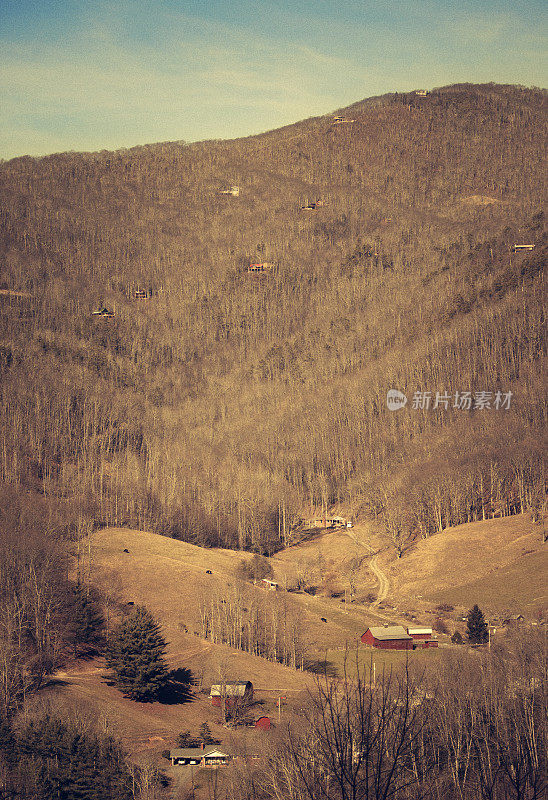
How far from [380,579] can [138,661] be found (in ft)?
183

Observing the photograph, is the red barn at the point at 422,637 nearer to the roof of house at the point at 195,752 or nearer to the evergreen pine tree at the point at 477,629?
the evergreen pine tree at the point at 477,629

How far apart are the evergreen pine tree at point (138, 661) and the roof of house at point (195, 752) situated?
13.2m

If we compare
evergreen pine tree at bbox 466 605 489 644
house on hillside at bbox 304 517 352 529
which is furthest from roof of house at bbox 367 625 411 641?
house on hillside at bbox 304 517 352 529

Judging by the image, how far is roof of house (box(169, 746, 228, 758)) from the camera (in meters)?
63.1

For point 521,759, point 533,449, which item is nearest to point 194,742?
point 521,759

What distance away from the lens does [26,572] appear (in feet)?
302

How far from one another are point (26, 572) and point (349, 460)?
93922 millimetres

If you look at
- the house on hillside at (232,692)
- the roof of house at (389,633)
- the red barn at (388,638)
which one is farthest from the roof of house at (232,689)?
the roof of house at (389,633)

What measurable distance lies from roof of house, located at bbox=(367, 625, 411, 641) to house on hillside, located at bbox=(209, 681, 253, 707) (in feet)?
Answer: 69.8

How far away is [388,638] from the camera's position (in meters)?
96.8

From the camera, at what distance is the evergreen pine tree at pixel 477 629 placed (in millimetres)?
92206

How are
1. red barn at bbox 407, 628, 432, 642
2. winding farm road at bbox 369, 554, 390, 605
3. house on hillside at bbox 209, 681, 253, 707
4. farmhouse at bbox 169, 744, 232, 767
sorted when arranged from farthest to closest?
winding farm road at bbox 369, 554, 390, 605 < red barn at bbox 407, 628, 432, 642 < house on hillside at bbox 209, 681, 253, 707 < farmhouse at bbox 169, 744, 232, 767

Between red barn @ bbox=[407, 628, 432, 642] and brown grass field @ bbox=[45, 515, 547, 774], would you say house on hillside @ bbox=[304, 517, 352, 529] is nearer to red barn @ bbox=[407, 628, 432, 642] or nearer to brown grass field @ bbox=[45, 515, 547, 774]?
brown grass field @ bbox=[45, 515, 547, 774]

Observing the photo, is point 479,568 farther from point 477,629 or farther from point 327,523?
point 327,523
